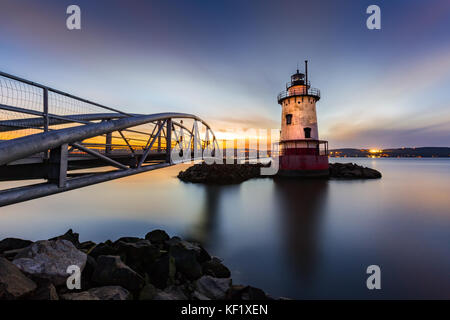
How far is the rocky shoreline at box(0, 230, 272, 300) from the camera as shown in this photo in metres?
3.86

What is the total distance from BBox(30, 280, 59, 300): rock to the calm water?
506cm

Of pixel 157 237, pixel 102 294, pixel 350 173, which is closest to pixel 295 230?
pixel 157 237

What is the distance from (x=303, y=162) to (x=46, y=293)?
2742 cm

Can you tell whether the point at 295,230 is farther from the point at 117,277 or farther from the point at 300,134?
the point at 300,134

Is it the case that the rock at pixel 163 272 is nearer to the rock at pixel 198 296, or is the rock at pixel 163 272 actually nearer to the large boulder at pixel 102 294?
the rock at pixel 198 296

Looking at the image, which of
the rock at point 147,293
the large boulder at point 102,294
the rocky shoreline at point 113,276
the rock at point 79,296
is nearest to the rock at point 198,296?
the rocky shoreline at point 113,276

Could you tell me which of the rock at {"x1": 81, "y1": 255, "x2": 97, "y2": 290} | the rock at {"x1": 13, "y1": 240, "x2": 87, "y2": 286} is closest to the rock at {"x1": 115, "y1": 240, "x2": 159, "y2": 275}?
the rock at {"x1": 81, "y1": 255, "x2": 97, "y2": 290}

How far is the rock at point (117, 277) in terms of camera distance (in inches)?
182

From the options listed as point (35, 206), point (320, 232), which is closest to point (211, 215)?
point (320, 232)

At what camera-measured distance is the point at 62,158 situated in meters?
3.86

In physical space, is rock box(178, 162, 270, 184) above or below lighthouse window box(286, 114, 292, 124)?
below

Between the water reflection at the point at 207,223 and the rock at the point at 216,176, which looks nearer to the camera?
the water reflection at the point at 207,223

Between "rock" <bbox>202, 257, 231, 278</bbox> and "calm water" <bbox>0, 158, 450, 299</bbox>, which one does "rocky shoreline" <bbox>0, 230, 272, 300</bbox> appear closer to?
"rock" <bbox>202, 257, 231, 278</bbox>
